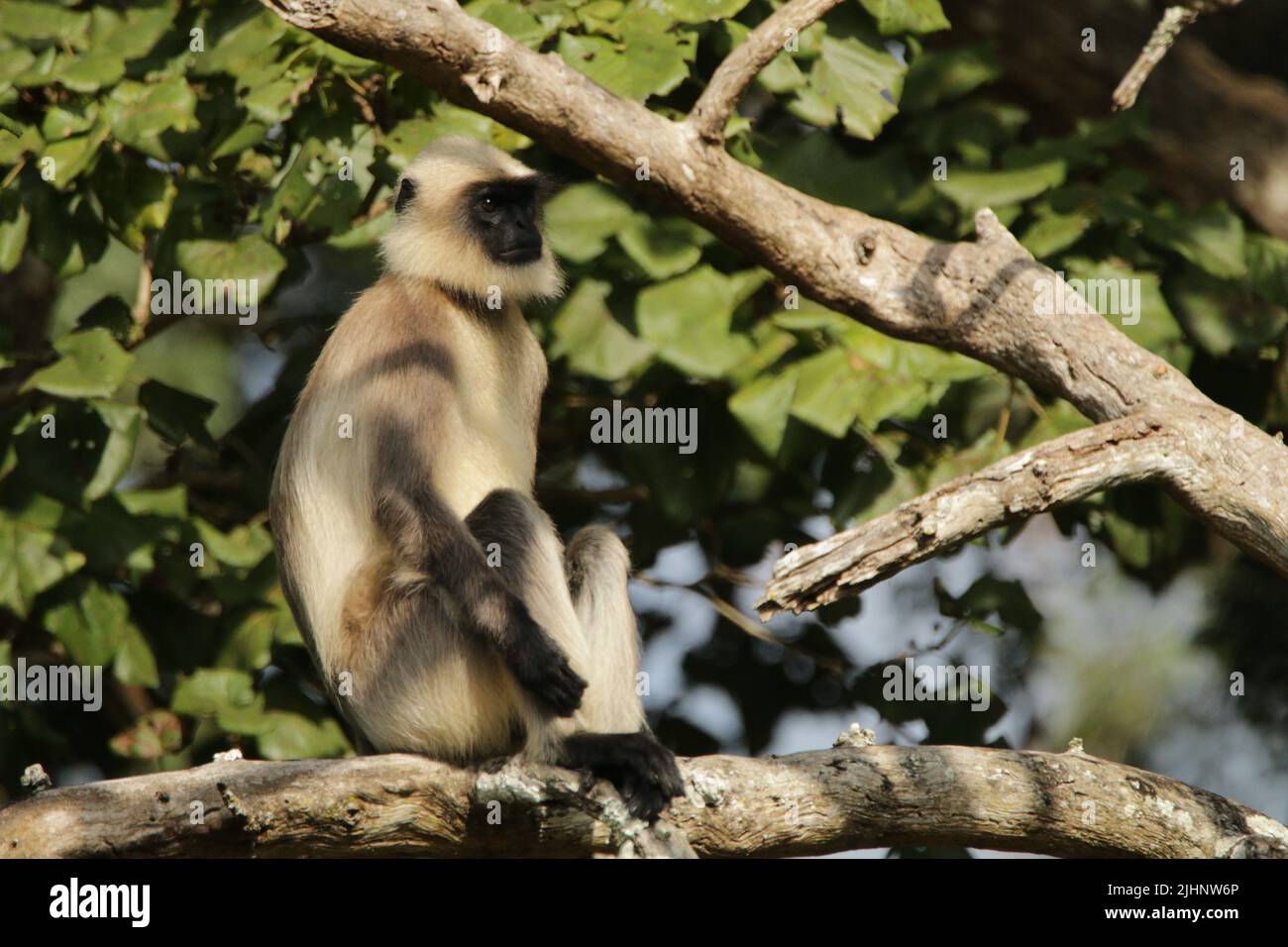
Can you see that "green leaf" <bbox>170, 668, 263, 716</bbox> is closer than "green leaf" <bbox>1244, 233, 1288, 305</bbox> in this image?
Yes

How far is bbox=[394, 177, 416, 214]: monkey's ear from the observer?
17.1 ft

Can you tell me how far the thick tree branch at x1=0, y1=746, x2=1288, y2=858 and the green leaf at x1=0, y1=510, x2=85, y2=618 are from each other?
185 cm

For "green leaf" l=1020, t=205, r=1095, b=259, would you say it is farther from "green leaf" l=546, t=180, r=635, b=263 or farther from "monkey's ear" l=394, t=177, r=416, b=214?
"monkey's ear" l=394, t=177, r=416, b=214

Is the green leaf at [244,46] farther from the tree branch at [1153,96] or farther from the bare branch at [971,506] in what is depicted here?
the tree branch at [1153,96]

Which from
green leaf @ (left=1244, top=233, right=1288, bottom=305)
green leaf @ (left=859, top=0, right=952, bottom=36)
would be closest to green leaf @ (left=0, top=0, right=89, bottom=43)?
green leaf @ (left=859, top=0, right=952, bottom=36)

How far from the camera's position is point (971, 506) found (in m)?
3.65

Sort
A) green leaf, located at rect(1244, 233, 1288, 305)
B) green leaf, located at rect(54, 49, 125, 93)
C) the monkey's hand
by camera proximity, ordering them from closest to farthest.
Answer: the monkey's hand < green leaf, located at rect(54, 49, 125, 93) < green leaf, located at rect(1244, 233, 1288, 305)

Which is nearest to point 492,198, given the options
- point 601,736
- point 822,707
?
point 601,736

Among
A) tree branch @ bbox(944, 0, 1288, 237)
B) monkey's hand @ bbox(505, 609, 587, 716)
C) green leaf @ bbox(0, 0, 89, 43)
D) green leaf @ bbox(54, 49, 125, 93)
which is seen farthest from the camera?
tree branch @ bbox(944, 0, 1288, 237)

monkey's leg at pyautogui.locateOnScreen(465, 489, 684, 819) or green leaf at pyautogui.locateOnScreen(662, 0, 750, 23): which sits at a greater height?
green leaf at pyautogui.locateOnScreen(662, 0, 750, 23)

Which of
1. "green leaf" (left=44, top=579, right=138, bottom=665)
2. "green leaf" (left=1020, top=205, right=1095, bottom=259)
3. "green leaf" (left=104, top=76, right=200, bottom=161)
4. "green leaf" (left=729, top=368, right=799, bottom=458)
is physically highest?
"green leaf" (left=104, top=76, right=200, bottom=161)

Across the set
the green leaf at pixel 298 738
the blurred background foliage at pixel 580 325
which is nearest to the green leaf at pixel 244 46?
the blurred background foliage at pixel 580 325

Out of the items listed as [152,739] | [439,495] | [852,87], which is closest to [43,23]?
[439,495]

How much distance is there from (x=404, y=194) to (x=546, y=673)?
205cm
